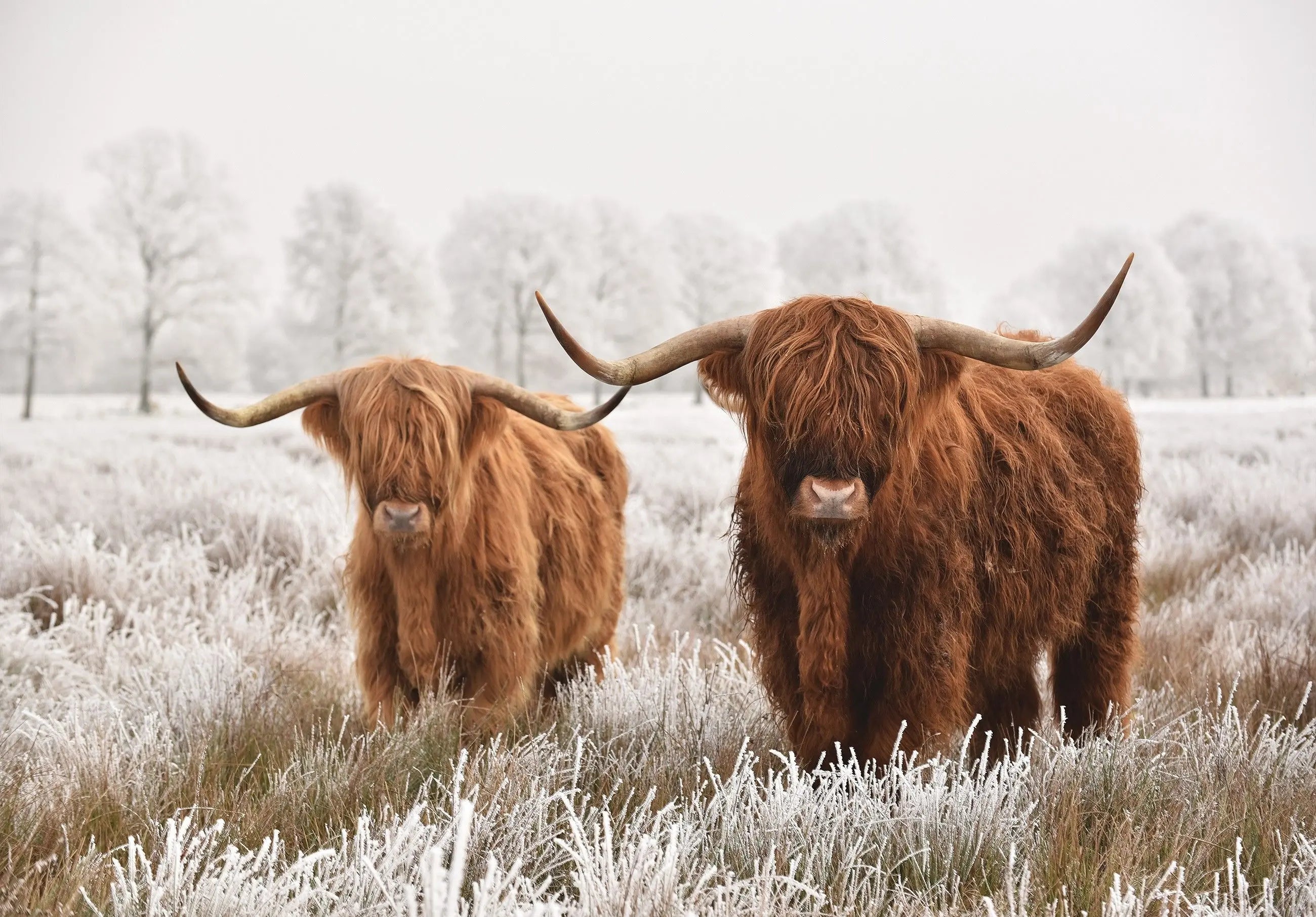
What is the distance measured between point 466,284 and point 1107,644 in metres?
29.8

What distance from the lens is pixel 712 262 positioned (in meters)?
36.3

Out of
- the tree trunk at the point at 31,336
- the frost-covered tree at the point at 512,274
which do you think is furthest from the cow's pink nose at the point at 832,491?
the frost-covered tree at the point at 512,274

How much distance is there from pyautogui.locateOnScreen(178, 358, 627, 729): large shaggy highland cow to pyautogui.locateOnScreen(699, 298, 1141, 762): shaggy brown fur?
88cm

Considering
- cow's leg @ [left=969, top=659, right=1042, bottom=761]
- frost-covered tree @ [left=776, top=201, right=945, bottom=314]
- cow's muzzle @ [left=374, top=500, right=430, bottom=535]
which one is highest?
frost-covered tree @ [left=776, top=201, right=945, bottom=314]

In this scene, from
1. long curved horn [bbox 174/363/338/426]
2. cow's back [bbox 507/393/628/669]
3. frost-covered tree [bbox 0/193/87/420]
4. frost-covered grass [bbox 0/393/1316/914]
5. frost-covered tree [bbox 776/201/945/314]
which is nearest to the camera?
frost-covered grass [bbox 0/393/1316/914]

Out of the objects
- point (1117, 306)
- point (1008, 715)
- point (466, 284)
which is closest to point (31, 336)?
point (1008, 715)

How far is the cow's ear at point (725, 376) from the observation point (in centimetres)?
284

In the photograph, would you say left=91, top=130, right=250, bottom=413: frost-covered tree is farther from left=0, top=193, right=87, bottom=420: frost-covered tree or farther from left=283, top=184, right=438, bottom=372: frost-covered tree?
left=0, top=193, right=87, bottom=420: frost-covered tree

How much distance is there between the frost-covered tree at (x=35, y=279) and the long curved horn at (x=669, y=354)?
12.3m

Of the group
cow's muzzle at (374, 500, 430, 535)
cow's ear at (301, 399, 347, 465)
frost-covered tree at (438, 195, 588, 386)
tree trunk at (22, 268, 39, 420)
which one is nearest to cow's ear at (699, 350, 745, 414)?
cow's muzzle at (374, 500, 430, 535)

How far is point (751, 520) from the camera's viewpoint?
9.77 feet

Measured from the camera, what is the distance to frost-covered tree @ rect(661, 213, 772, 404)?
3581 centimetres

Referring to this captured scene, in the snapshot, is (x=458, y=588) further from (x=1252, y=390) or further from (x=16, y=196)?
(x=16, y=196)

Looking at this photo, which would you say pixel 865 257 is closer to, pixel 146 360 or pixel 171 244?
pixel 171 244
